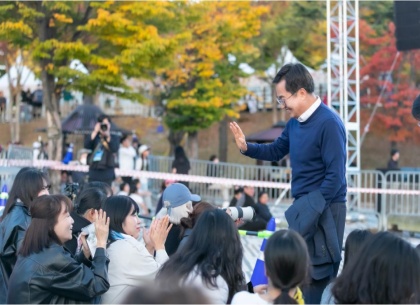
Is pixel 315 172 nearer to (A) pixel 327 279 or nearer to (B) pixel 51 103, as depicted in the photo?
(A) pixel 327 279

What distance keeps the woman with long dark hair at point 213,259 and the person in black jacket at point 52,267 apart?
26.8 inches

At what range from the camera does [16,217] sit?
559 centimetres

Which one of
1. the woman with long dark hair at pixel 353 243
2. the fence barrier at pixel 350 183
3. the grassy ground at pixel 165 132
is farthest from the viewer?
the grassy ground at pixel 165 132

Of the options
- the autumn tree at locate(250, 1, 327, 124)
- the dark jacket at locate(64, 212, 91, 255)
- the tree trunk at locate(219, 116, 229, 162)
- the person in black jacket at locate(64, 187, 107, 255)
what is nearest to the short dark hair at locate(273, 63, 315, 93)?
the person in black jacket at locate(64, 187, 107, 255)

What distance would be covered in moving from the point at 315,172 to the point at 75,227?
195cm

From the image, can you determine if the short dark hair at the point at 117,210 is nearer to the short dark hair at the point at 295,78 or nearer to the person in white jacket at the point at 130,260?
the person in white jacket at the point at 130,260

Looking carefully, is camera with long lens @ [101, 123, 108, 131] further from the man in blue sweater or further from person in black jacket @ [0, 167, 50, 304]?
the man in blue sweater

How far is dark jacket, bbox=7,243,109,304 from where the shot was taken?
14.8 ft

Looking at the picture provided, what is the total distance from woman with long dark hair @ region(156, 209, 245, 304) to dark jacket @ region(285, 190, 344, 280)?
2.34 feet

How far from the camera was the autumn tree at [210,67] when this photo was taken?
2303cm

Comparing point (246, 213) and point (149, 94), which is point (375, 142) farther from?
point (246, 213)

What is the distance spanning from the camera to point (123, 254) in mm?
4875

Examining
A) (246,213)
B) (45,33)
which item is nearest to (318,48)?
(45,33)

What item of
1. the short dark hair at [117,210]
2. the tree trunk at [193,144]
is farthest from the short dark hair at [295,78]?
the tree trunk at [193,144]
